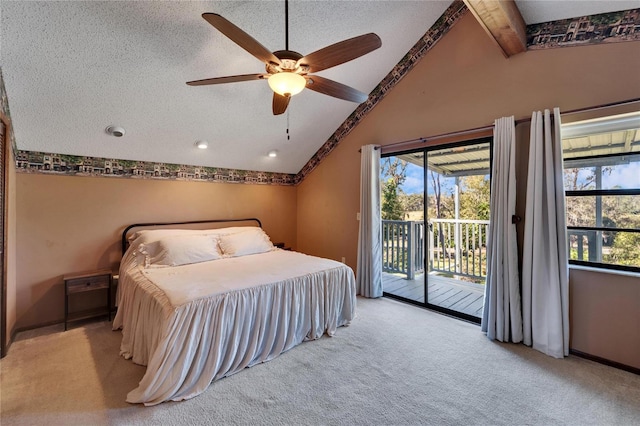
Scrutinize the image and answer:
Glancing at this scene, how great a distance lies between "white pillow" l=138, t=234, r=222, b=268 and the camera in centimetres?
301

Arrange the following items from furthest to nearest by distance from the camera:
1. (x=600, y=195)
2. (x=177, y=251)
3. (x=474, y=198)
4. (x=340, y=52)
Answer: (x=474, y=198) → (x=177, y=251) → (x=600, y=195) → (x=340, y=52)

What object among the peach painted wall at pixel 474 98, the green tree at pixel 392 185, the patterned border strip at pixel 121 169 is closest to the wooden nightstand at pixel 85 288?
the patterned border strip at pixel 121 169

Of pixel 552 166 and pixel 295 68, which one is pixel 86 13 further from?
pixel 552 166

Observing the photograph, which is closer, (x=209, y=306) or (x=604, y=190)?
(x=209, y=306)

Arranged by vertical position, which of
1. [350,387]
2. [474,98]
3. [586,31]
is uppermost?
[586,31]

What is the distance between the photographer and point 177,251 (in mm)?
3088

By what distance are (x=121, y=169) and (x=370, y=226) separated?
3296mm

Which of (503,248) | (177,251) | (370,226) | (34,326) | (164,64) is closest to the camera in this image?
(164,64)

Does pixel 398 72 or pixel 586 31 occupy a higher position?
pixel 398 72

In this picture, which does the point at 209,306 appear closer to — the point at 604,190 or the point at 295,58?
the point at 295,58

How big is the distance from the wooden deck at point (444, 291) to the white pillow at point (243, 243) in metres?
1.98

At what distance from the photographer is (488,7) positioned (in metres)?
2.14

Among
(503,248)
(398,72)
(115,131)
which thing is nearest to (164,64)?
(115,131)

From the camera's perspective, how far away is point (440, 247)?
4.59 metres
